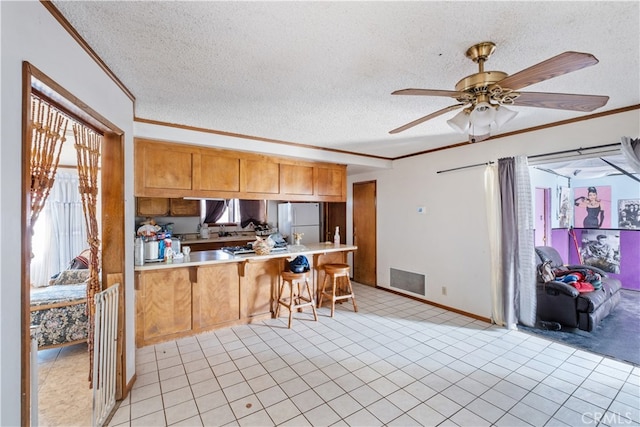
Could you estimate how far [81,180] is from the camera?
1.95m

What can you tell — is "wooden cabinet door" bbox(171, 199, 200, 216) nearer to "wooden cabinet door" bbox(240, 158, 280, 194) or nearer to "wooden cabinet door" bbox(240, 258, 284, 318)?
"wooden cabinet door" bbox(240, 158, 280, 194)

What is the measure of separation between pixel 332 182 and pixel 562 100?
324 cm

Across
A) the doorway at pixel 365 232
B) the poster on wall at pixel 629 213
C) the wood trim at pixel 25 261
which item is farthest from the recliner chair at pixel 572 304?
the wood trim at pixel 25 261

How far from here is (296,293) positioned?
4.08 m

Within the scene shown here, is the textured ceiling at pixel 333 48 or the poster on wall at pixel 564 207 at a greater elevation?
the textured ceiling at pixel 333 48

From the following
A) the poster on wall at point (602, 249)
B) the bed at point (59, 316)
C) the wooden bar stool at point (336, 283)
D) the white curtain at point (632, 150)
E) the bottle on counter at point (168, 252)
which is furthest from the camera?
the poster on wall at point (602, 249)

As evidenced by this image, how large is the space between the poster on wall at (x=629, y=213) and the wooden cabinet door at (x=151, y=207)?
8430 mm

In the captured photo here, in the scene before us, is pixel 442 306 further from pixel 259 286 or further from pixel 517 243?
pixel 259 286

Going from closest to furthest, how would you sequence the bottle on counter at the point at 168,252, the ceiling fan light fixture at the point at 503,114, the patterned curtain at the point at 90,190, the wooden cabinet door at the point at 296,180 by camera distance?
the ceiling fan light fixture at the point at 503,114
the patterned curtain at the point at 90,190
the bottle on counter at the point at 168,252
the wooden cabinet door at the point at 296,180

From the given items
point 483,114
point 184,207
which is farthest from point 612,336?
point 184,207

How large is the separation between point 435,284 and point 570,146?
93.1 inches

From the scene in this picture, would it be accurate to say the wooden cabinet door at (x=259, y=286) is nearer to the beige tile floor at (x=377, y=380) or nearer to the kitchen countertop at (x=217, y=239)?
the beige tile floor at (x=377, y=380)

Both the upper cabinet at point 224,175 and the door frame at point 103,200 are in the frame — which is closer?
the door frame at point 103,200

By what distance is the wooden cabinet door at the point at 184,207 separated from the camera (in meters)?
A: 5.32
